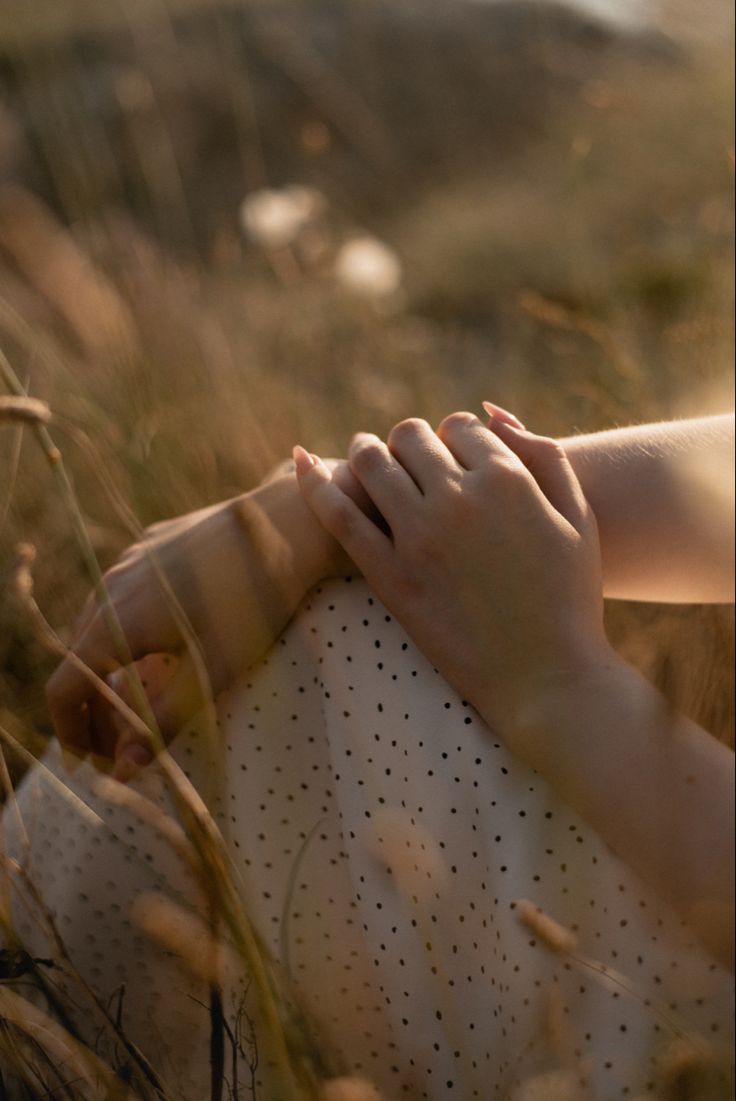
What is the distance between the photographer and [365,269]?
2994 mm

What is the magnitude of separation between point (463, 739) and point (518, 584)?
15cm

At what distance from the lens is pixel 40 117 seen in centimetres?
142

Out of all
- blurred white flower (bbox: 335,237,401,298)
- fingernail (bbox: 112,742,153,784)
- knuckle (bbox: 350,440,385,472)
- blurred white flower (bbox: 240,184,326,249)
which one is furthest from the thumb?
blurred white flower (bbox: 335,237,401,298)

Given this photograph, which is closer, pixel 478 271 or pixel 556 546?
pixel 556 546

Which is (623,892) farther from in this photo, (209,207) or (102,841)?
(209,207)

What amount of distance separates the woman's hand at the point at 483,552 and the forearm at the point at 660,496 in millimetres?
56

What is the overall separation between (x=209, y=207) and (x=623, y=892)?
10889 mm

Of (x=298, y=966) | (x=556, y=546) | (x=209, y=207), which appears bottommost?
(x=298, y=966)

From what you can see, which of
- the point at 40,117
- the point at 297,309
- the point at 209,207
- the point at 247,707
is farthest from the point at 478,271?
the point at 247,707

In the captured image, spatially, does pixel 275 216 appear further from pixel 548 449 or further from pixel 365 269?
pixel 548 449

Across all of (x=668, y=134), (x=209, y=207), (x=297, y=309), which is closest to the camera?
(x=297, y=309)

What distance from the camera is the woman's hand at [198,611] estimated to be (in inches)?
35.4

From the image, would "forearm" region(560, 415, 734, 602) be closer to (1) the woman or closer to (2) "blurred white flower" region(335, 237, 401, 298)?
(1) the woman

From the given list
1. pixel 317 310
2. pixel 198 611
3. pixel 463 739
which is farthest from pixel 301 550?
pixel 317 310
